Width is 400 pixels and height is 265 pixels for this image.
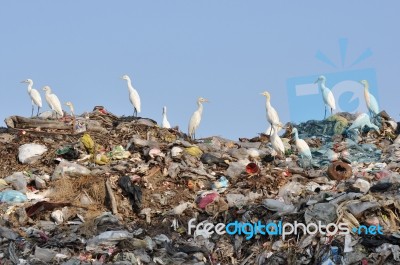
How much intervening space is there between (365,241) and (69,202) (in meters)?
4.25

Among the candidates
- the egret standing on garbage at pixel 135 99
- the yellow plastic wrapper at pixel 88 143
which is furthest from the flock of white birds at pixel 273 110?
the yellow plastic wrapper at pixel 88 143

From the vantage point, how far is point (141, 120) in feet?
51.8

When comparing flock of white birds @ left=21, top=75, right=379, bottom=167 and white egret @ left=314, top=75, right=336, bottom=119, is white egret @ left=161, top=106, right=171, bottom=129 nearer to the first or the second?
flock of white birds @ left=21, top=75, right=379, bottom=167

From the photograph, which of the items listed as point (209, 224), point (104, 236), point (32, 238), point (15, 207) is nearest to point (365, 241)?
point (209, 224)

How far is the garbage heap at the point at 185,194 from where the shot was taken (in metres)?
9.89

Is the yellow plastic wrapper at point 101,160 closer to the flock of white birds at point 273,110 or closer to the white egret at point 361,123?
the flock of white birds at point 273,110

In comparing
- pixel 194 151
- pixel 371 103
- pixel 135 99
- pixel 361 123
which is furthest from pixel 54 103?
pixel 371 103

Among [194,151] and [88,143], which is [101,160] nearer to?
[88,143]

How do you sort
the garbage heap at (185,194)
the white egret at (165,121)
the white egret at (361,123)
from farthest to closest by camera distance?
the white egret at (165,121)
the white egret at (361,123)
the garbage heap at (185,194)

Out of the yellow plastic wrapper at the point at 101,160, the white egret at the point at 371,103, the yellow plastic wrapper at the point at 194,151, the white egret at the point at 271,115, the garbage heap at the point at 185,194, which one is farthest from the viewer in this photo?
the white egret at the point at 371,103

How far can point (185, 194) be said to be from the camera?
12367 millimetres

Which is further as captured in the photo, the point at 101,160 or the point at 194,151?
the point at 194,151

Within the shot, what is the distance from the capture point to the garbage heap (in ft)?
32.4

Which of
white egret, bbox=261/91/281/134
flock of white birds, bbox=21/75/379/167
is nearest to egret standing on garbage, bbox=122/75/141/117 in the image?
flock of white birds, bbox=21/75/379/167
